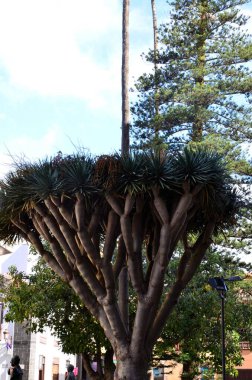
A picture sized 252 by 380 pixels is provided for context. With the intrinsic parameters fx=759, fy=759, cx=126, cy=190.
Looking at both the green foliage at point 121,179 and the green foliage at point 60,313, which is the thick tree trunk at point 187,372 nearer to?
the green foliage at point 60,313

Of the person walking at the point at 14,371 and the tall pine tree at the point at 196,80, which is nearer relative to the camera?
the person walking at the point at 14,371

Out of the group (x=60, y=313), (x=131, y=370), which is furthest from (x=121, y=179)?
(x=60, y=313)

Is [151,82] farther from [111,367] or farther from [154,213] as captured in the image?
[154,213]

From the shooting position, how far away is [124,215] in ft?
55.1

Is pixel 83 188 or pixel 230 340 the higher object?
pixel 83 188

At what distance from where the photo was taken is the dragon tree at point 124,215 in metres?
16.9

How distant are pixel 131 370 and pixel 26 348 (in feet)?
84.4

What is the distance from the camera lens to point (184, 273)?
18047mm

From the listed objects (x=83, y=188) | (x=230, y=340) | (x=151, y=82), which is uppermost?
(x=151, y=82)

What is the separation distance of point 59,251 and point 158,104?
47.5 feet

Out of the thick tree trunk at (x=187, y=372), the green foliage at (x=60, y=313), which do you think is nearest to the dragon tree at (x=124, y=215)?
the green foliage at (x=60, y=313)

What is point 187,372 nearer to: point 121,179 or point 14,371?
point 14,371

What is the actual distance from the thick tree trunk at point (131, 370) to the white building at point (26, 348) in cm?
1715

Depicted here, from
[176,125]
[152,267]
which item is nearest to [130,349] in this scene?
[152,267]
